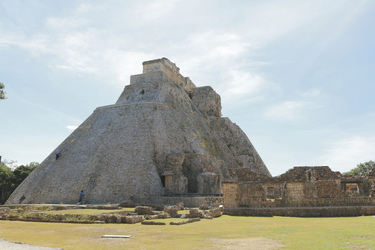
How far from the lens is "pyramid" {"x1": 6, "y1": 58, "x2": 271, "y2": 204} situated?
24.4m

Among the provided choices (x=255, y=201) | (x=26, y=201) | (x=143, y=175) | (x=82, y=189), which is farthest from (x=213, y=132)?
(x=255, y=201)

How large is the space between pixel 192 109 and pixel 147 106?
9.12 meters

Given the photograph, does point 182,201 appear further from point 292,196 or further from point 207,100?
point 207,100

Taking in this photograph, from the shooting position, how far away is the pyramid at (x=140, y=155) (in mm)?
24406

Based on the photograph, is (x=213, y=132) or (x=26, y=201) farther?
(x=213, y=132)

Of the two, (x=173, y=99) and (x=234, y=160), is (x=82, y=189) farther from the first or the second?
(x=234, y=160)

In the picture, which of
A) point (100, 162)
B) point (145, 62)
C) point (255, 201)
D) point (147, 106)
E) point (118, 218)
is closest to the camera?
point (118, 218)

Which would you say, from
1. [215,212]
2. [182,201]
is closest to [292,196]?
[215,212]

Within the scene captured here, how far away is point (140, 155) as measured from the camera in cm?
2628

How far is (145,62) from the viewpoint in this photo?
131 ft

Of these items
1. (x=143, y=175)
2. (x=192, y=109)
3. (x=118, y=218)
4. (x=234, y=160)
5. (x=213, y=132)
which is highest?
(x=192, y=109)

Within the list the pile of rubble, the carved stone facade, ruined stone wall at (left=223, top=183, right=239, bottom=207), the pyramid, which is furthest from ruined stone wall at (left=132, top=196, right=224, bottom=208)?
the pile of rubble

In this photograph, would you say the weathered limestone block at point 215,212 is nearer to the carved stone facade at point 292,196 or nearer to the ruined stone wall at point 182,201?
the carved stone facade at point 292,196

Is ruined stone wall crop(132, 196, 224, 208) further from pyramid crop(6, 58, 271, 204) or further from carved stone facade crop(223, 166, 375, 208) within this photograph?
carved stone facade crop(223, 166, 375, 208)
